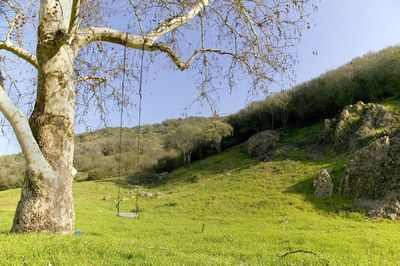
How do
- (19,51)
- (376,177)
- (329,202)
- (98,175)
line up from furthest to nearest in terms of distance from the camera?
(98,175), (329,202), (376,177), (19,51)

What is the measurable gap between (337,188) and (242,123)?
2923 centimetres

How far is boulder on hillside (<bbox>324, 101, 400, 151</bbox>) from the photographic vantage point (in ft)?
109

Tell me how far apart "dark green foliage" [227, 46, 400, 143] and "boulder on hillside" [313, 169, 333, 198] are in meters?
12.8

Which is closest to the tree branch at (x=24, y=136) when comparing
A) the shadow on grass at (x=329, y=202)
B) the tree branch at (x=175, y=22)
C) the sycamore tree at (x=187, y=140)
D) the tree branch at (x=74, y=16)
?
the tree branch at (x=74, y=16)

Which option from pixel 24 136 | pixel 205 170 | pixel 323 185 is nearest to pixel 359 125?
pixel 323 185

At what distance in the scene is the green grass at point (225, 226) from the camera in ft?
22.1

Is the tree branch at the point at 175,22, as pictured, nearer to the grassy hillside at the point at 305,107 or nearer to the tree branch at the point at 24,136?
the tree branch at the point at 24,136

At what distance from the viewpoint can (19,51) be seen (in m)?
10.0

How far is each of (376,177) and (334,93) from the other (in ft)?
74.8

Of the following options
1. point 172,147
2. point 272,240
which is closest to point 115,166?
point 172,147

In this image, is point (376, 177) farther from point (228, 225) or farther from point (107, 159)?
point (107, 159)

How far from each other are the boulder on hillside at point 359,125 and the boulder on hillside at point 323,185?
17.8 ft

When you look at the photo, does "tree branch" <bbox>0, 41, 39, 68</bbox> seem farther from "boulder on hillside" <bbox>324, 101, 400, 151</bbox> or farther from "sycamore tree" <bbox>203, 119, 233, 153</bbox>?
"sycamore tree" <bbox>203, 119, 233, 153</bbox>

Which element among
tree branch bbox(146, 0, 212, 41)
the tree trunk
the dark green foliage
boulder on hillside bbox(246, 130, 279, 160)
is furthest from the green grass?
the dark green foliage
